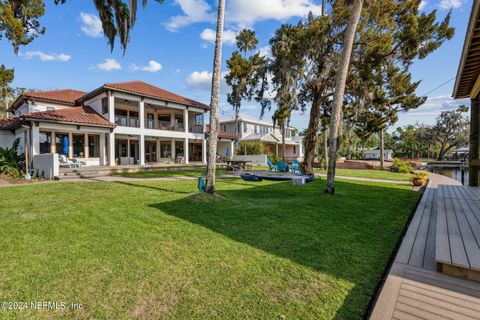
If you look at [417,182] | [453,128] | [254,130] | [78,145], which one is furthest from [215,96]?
[453,128]

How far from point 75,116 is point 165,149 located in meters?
9.77

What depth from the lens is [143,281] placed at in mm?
3084

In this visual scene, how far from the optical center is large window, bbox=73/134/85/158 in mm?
18109

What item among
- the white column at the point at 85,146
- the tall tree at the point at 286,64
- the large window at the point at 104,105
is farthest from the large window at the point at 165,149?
the tall tree at the point at 286,64

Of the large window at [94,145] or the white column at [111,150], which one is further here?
the large window at [94,145]

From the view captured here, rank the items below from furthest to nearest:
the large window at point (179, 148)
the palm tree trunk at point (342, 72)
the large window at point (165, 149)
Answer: the large window at point (179, 148) → the large window at point (165, 149) → the palm tree trunk at point (342, 72)

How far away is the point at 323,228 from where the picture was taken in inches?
196

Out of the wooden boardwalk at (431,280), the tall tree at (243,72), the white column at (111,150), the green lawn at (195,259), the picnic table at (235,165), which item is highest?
the tall tree at (243,72)

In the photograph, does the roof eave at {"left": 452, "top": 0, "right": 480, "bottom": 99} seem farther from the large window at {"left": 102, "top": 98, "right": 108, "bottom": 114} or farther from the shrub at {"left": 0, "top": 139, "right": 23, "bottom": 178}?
the large window at {"left": 102, "top": 98, "right": 108, "bottom": 114}

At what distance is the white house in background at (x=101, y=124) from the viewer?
16.0m

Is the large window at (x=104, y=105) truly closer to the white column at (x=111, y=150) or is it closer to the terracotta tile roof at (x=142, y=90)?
the terracotta tile roof at (x=142, y=90)

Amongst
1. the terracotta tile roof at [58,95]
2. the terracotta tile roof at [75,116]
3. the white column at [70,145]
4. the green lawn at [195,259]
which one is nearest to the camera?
the green lawn at [195,259]

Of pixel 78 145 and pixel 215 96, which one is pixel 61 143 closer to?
pixel 78 145

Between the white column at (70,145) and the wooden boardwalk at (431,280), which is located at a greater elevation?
the white column at (70,145)
